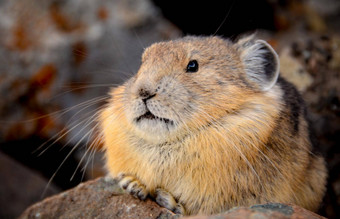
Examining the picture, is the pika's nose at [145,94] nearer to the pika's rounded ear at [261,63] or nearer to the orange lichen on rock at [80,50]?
the pika's rounded ear at [261,63]

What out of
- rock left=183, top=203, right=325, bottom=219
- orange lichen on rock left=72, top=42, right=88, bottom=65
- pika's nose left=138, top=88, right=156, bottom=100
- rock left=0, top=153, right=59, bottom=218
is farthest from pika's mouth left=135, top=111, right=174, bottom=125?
orange lichen on rock left=72, top=42, right=88, bottom=65

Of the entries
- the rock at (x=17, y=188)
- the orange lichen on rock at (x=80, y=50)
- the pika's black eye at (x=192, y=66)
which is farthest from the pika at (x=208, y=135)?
the orange lichen on rock at (x=80, y=50)

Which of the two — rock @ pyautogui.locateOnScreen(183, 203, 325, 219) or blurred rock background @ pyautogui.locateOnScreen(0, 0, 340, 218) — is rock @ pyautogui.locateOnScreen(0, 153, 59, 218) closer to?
blurred rock background @ pyautogui.locateOnScreen(0, 0, 340, 218)

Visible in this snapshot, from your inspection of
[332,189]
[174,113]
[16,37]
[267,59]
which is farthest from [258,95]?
[16,37]

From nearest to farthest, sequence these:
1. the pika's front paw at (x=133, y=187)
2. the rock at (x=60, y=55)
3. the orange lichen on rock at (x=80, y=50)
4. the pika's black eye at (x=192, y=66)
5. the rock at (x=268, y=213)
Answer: the rock at (x=268, y=213)
the pika's front paw at (x=133, y=187)
the pika's black eye at (x=192, y=66)
the rock at (x=60, y=55)
the orange lichen on rock at (x=80, y=50)

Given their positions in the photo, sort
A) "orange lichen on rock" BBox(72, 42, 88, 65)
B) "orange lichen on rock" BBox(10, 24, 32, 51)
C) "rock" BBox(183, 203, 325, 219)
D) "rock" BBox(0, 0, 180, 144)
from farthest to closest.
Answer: "orange lichen on rock" BBox(72, 42, 88, 65) < "orange lichen on rock" BBox(10, 24, 32, 51) < "rock" BBox(0, 0, 180, 144) < "rock" BBox(183, 203, 325, 219)

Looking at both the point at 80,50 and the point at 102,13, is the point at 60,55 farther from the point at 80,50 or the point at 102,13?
the point at 102,13
